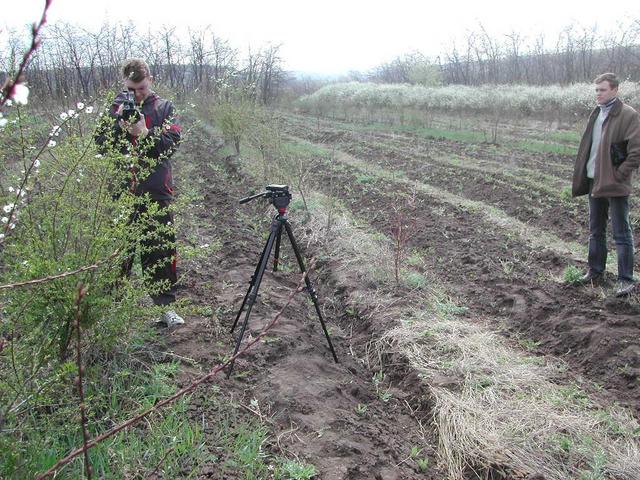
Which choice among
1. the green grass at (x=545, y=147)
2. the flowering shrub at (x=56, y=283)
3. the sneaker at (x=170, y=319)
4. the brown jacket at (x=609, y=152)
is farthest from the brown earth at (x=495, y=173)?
the flowering shrub at (x=56, y=283)

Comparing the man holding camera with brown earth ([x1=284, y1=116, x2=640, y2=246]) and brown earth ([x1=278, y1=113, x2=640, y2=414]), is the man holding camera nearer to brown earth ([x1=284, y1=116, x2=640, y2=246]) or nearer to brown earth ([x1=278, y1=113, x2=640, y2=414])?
brown earth ([x1=278, y1=113, x2=640, y2=414])

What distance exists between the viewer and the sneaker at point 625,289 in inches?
194

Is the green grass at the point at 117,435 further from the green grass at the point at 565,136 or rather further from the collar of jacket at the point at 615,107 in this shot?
the green grass at the point at 565,136

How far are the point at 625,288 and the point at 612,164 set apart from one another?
1181 millimetres

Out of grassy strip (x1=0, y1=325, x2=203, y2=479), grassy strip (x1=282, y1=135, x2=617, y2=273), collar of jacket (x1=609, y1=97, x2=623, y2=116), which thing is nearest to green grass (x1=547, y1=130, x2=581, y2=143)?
grassy strip (x1=282, y1=135, x2=617, y2=273)

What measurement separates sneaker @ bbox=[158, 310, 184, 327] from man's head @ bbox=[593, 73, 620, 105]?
436cm

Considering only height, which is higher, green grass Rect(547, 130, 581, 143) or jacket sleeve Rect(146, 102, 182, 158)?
jacket sleeve Rect(146, 102, 182, 158)

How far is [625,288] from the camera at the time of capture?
16.3ft

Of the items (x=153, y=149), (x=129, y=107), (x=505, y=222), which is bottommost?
(x=505, y=222)

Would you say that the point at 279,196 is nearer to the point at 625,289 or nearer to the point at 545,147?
the point at 625,289

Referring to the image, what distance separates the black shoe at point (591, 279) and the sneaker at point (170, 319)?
4.03 meters

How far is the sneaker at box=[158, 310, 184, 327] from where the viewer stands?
400 centimetres

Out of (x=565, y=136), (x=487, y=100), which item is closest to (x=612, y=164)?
(x=565, y=136)

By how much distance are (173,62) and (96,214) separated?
109ft
